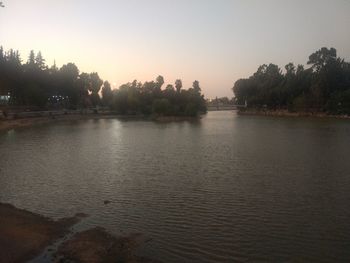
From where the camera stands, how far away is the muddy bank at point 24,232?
638 inches

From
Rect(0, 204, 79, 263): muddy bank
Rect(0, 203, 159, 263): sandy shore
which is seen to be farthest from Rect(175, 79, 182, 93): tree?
Rect(0, 203, 159, 263): sandy shore

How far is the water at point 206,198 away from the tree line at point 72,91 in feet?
257

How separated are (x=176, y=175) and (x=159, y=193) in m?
6.50

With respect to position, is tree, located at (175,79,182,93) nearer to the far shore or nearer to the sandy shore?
the far shore

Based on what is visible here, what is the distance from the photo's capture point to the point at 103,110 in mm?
188250

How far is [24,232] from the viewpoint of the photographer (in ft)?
60.7

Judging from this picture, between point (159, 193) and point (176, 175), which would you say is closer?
point (159, 193)

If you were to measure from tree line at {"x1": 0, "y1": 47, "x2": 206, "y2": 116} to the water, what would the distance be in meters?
78.2

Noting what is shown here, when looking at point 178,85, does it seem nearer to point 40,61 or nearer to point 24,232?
point 40,61

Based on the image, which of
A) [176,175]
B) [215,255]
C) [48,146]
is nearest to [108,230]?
[215,255]

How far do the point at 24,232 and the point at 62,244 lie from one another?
2387 millimetres

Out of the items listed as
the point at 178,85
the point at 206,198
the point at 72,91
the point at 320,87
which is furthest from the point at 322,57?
the point at 206,198

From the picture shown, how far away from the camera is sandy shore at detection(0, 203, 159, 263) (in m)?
15.7

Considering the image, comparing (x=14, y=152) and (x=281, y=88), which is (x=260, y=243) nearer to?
(x=14, y=152)
